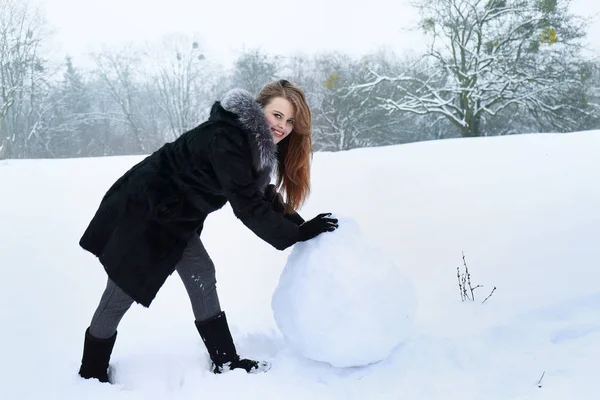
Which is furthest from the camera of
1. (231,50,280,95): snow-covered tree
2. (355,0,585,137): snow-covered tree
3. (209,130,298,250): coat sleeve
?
(231,50,280,95): snow-covered tree

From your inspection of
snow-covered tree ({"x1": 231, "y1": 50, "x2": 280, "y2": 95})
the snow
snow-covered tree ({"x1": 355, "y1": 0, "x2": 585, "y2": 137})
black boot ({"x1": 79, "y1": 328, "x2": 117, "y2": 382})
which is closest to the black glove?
the snow

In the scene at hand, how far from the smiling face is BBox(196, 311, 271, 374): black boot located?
0.96m

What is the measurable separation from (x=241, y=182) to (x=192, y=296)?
703 millimetres

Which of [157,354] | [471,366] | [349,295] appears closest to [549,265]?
[471,366]

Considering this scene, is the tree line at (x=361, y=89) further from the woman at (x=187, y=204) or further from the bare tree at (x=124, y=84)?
the woman at (x=187, y=204)

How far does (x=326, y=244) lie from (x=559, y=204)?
8.94 feet

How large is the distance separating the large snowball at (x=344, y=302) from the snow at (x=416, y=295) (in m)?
0.15

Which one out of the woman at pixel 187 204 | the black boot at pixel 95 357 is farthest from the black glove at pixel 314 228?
the black boot at pixel 95 357

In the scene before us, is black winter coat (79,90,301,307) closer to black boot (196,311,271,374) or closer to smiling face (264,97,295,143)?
smiling face (264,97,295,143)

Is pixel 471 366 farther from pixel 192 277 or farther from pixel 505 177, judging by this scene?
pixel 505 177

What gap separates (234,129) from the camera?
188 cm

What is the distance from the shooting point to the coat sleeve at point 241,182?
183 centimetres

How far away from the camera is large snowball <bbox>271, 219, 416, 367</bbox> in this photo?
76.0 inches

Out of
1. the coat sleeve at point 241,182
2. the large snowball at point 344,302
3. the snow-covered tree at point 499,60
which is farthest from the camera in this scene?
the snow-covered tree at point 499,60
